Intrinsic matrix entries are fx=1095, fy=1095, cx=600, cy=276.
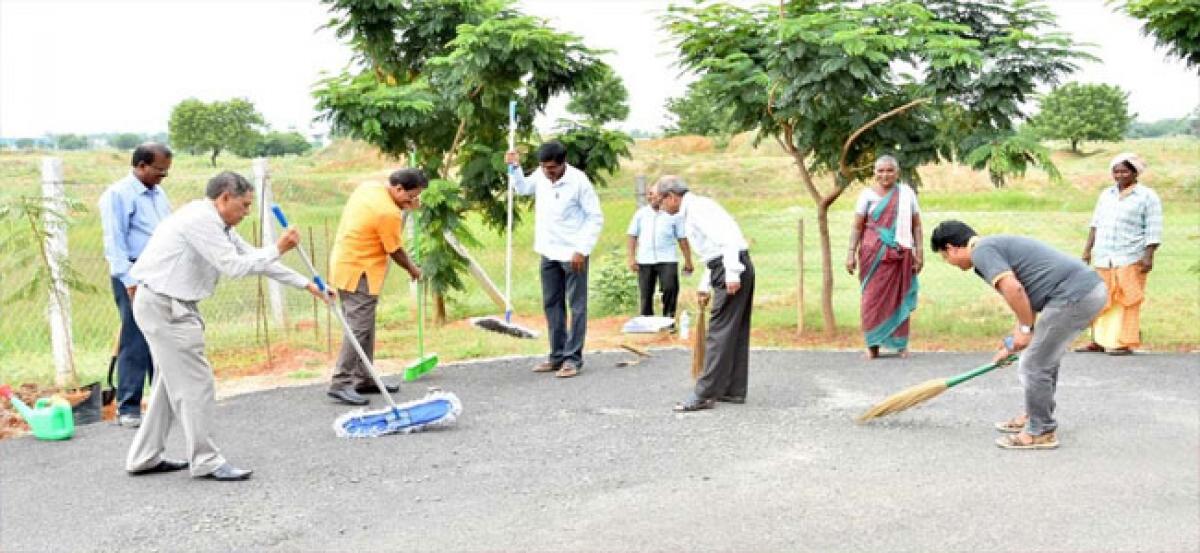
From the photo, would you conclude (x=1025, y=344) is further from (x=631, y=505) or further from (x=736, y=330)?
(x=631, y=505)

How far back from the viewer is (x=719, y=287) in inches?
300

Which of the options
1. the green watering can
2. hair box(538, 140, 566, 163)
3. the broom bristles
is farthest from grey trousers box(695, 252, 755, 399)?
the green watering can

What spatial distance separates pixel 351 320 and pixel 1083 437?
5056mm

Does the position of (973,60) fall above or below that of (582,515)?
above

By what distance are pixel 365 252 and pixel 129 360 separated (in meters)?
1.78

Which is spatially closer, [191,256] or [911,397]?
[191,256]

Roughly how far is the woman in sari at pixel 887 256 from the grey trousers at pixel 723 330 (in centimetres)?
218

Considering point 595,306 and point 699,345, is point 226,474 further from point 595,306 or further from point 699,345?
point 595,306

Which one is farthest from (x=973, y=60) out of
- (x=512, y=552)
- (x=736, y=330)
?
(x=512, y=552)

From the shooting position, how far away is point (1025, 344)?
6.36 m

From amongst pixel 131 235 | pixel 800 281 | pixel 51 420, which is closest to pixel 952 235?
pixel 800 281

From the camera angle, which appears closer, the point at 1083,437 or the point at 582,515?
the point at 582,515

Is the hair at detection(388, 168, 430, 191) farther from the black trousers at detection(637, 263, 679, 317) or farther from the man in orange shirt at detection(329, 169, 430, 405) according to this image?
the black trousers at detection(637, 263, 679, 317)

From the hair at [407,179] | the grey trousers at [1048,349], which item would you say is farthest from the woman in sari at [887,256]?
the hair at [407,179]
